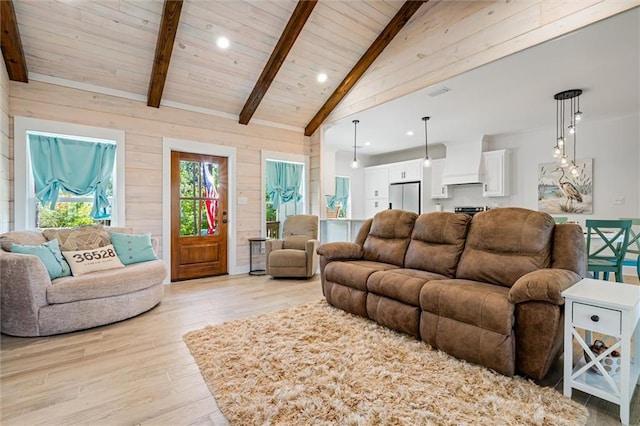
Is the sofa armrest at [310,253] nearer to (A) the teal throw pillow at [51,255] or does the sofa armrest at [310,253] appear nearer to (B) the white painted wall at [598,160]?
(A) the teal throw pillow at [51,255]

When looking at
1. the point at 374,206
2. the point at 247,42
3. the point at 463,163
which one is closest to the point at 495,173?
the point at 463,163

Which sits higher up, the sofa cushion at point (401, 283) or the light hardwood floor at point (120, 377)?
the sofa cushion at point (401, 283)

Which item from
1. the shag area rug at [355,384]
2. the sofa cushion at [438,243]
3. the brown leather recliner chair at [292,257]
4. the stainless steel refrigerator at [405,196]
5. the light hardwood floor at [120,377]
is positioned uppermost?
the stainless steel refrigerator at [405,196]

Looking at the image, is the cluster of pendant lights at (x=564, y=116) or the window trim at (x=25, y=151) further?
the cluster of pendant lights at (x=564, y=116)

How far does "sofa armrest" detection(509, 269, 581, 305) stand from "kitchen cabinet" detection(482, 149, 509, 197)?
4485 mm

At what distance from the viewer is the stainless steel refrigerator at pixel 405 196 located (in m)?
7.06

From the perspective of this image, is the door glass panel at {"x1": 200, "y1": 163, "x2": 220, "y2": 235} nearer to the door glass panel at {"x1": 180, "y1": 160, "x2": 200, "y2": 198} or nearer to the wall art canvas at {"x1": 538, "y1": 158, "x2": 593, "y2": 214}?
the door glass panel at {"x1": 180, "y1": 160, "x2": 200, "y2": 198}

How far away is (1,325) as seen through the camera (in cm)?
257

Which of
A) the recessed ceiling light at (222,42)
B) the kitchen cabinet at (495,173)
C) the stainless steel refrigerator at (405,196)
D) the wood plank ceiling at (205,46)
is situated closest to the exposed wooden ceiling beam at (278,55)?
the wood plank ceiling at (205,46)

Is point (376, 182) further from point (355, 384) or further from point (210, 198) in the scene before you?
point (355, 384)

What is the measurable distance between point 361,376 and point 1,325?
309 cm

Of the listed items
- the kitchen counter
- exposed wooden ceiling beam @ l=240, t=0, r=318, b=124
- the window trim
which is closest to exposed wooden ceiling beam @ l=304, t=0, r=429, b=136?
exposed wooden ceiling beam @ l=240, t=0, r=318, b=124

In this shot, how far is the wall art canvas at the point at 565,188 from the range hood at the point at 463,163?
106 centimetres

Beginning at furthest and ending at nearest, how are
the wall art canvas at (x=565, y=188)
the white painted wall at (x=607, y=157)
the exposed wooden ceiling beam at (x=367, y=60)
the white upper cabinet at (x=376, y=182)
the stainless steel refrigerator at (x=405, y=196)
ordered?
1. the white upper cabinet at (x=376, y=182)
2. the stainless steel refrigerator at (x=405, y=196)
3. the wall art canvas at (x=565, y=188)
4. the white painted wall at (x=607, y=157)
5. the exposed wooden ceiling beam at (x=367, y=60)
